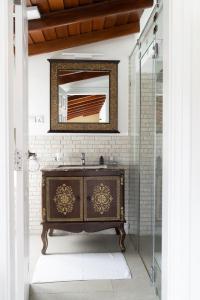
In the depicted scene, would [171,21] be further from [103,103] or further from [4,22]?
[103,103]

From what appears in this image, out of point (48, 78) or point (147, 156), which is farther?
point (48, 78)

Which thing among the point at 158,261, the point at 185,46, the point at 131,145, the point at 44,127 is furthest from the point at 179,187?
the point at 44,127

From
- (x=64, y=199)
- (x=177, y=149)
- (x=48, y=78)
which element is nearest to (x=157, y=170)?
(x=64, y=199)

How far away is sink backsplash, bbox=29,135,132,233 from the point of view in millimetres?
3941

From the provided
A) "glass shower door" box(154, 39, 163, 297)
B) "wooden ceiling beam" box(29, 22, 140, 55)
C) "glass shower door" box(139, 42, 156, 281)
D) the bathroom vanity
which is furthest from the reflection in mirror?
"glass shower door" box(154, 39, 163, 297)

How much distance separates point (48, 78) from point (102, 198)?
5.96ft

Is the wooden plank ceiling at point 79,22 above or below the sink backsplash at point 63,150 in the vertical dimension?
above

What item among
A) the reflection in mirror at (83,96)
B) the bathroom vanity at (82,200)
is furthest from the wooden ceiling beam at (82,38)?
the bathroom vanity at (82,200)

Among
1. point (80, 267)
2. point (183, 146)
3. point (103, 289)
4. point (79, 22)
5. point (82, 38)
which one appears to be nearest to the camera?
point (183, 146)

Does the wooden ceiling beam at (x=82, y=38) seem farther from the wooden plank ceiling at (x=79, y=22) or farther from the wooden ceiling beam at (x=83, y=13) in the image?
the wooden ceiling beam at (x=83, y=13)

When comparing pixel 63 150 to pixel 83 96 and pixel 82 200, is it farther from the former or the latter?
pixel 82 200

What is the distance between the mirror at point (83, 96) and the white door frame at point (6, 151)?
2.65 meters

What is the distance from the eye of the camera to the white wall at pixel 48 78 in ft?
12.9

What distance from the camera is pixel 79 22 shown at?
135 inches
